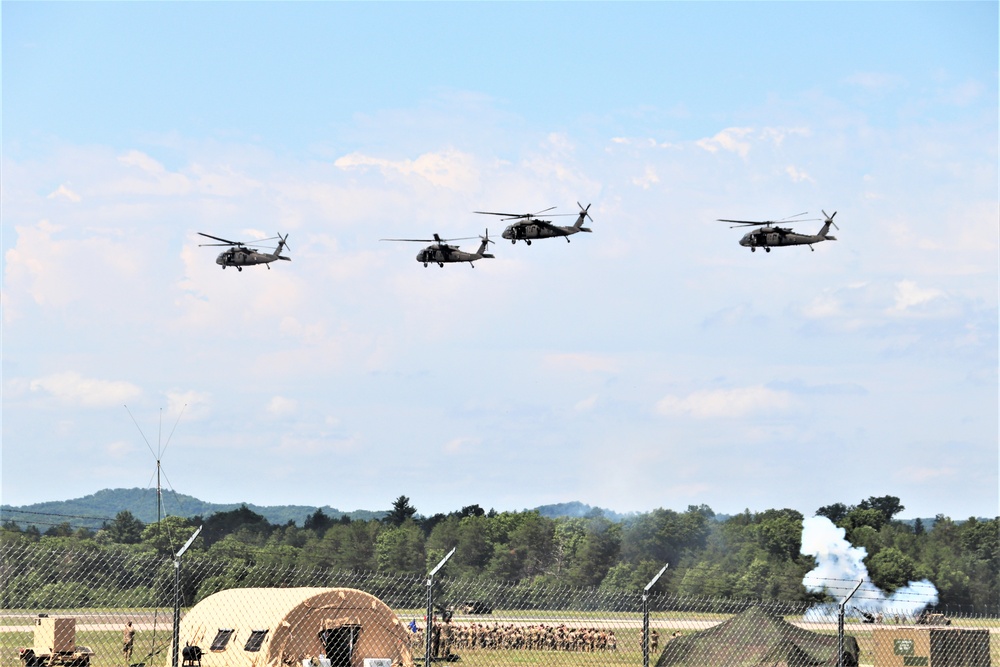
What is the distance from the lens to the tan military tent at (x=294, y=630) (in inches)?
1144

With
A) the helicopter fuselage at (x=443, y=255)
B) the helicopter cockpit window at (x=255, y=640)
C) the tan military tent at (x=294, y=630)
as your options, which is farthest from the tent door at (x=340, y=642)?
the helicopter fuselage at (x=443, y=255)

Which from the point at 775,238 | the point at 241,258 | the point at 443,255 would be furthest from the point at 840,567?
the point at 241,258

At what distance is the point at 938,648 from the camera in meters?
30.5

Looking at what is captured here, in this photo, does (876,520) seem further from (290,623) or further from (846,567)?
(290,623)

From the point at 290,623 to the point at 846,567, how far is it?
60147mm

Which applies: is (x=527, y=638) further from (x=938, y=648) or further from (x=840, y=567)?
(x=840, y=567)

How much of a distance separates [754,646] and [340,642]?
973cm

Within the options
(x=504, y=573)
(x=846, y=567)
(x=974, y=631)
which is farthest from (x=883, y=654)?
(x=504, y=573)

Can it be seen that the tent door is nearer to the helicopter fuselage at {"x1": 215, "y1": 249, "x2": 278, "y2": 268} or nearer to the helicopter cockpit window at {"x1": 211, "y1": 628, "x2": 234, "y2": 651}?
the helicopter cockpit window at {"x1": 211, "y1": 628, "x2": 234, "y2": 651}

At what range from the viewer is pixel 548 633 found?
51.2 m

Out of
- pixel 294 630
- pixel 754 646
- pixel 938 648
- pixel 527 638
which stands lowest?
pixel 527 638

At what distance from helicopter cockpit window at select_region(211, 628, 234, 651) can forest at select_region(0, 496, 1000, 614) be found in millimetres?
45863

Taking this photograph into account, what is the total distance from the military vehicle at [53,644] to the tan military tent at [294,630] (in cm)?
379

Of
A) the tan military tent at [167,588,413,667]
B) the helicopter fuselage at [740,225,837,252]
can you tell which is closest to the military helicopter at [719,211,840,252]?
the helicopter fuselage at [740,225,837,252]
